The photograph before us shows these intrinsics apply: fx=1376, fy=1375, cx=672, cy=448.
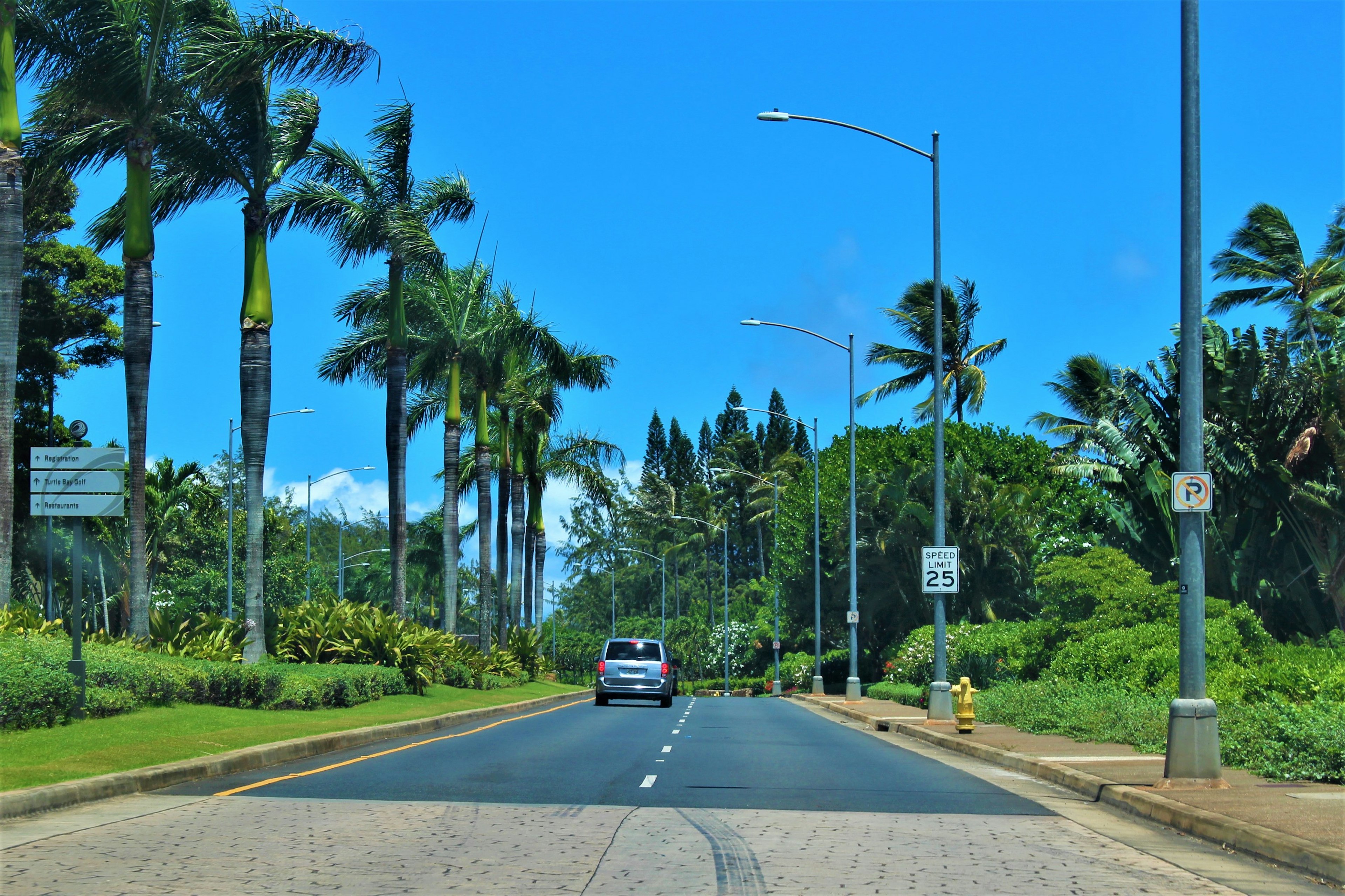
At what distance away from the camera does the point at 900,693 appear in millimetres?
37531

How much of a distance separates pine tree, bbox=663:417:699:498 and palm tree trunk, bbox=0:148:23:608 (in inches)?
3658

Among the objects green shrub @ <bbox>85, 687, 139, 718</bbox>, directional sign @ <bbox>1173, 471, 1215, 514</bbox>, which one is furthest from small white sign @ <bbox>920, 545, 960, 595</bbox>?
green shrub @ <bbox>85, 687, 139, 718</bbox>

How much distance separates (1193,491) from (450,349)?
30408 mm

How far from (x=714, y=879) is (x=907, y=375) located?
5543 centimetres

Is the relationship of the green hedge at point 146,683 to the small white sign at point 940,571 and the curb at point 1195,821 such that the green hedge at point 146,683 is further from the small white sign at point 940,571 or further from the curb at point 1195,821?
the curb at point 1195,821

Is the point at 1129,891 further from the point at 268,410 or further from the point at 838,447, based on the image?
the point at 838,447

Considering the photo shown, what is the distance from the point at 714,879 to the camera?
885 centimetres

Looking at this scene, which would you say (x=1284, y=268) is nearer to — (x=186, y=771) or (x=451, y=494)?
(x=451, y=494)

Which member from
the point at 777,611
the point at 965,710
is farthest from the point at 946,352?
the point at 965,710

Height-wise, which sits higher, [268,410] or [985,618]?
[268,410]

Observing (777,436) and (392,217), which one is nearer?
(392,217)

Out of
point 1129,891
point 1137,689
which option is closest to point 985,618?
point 1137,689

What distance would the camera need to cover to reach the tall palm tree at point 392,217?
33.5m

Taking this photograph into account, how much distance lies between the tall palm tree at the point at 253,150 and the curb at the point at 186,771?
7181 mm
